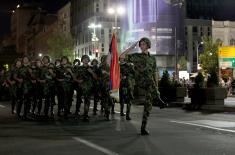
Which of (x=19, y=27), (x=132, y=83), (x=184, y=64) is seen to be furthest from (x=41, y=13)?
(x=132, y=83)

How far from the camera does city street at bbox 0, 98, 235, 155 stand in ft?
28.1

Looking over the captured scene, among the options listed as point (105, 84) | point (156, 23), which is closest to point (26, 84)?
point (105, 84)

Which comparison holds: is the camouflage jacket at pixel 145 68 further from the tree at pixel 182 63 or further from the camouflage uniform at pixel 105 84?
the tree at pixel 182 63

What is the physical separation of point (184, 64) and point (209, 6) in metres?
26.5

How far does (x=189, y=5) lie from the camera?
329 feet

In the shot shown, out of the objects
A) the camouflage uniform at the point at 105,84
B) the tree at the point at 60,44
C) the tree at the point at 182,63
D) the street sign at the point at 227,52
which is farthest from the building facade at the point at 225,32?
the camouflage uniform at the point at 105,84

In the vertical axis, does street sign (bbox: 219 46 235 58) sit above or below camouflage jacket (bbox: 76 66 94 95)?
above

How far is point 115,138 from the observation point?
1024cm

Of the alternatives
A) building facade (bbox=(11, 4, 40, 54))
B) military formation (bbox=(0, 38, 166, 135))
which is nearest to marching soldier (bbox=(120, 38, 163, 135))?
military formation (bbox=(0, 38, 166, 135))

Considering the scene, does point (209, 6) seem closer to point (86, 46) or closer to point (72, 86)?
point (86, 46)

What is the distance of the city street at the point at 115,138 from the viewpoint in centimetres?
857

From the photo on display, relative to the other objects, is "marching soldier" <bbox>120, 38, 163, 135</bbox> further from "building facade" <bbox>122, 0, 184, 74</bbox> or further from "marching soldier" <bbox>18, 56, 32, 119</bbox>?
"building facade" <bbox>122, 0, 184, 74</bbox>

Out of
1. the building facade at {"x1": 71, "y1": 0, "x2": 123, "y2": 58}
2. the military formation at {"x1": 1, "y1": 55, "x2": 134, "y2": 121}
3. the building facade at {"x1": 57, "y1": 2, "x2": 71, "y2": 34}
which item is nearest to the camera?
the military formation at {"x1": 1, "y1": 55, "x2": 134, "y2": 121}

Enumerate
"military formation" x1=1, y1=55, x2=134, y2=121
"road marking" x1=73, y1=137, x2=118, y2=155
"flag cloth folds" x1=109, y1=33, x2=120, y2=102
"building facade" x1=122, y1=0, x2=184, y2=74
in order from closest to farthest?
"road marking" x1=73, y1=137, x2=118, y2=155 < "flag cloth folds" x1=109, y1=33, x2=120, y2=102 < "military formation" x1=1, y1=55, x2=134, y2=121 < "building facade" x1=122, y1=0, x2=184, y2=74
